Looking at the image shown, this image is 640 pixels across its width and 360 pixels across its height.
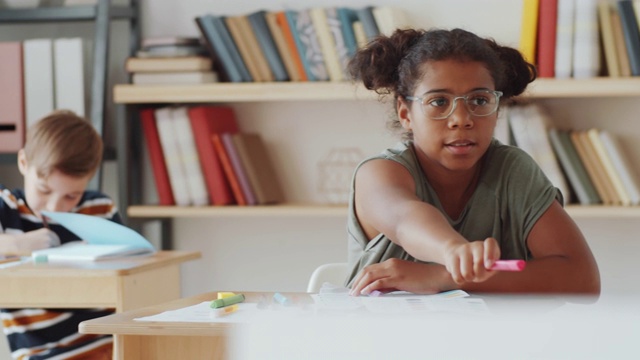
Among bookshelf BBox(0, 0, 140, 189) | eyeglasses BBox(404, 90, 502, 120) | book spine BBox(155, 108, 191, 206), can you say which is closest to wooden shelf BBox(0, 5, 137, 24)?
bookshelf BBox(0, 0, 140, 189)

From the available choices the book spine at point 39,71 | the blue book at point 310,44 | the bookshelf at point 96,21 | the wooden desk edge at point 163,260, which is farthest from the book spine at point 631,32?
the book spine at point 39,71

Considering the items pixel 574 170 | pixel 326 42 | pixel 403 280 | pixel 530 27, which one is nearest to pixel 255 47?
pixel 326 42

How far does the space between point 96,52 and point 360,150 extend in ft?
3.21

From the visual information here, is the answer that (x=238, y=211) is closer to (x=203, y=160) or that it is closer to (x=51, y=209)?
(x=203, y=160)

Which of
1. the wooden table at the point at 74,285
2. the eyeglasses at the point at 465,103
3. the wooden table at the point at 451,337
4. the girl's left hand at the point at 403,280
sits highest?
the eyeglasses at the point at 465,103

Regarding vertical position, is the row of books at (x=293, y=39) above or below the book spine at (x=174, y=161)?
above

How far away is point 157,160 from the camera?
11.4 feet

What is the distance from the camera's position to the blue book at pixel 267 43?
10.9 ft

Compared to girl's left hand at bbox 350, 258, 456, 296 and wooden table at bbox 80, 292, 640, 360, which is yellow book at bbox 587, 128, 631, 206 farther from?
wooden table at bbox 80, 292, 640, 360

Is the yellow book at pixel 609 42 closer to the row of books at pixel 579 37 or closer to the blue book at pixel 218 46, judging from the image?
the row of books at pixel 579 37

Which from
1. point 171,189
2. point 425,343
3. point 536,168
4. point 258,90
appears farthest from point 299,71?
point 425,343

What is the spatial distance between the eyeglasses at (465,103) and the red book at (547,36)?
142 cm

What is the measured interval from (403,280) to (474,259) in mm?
341

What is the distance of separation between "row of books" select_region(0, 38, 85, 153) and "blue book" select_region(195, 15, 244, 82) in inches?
17.3
